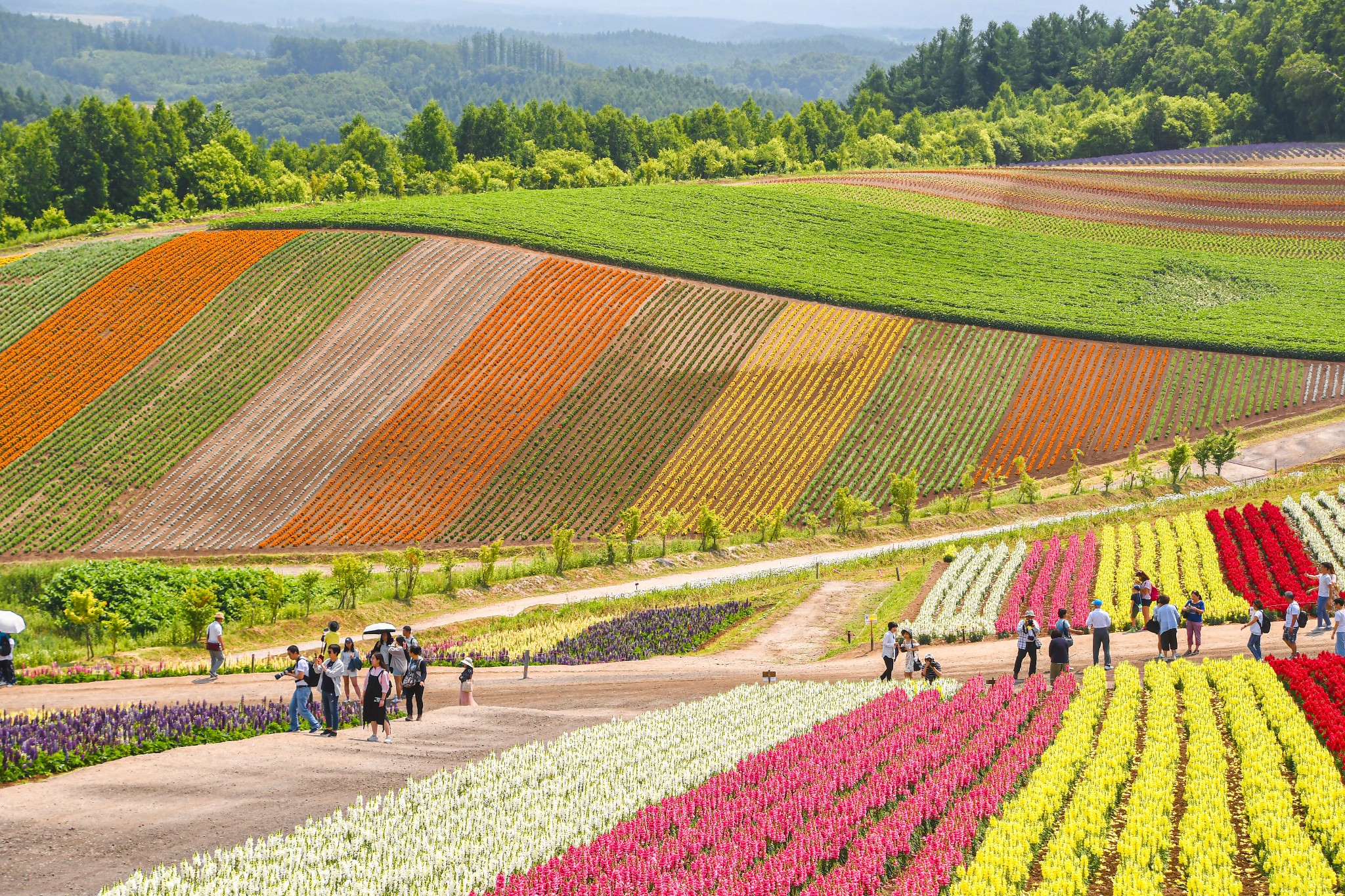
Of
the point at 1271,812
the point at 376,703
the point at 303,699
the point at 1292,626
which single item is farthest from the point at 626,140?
the point at 1271,812

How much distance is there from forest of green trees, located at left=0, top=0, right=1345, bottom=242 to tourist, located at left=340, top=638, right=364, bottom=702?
289 ft

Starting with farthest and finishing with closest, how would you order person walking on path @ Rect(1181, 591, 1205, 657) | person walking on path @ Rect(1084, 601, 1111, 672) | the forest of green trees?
the forest of green trees, person walking on path @ Rect(1181, 591, 1205, 657), person walking on path @ Rect(1084, 601, 1111, 672)

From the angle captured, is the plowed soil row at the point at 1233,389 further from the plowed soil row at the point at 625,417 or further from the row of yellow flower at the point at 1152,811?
the row of yellow flower at the point at 1152,811

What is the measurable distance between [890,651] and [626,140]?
15256 cm

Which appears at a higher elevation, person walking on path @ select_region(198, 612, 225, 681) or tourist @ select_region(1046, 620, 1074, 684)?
tourist @ select_region(1046, 620, 1074, 684)

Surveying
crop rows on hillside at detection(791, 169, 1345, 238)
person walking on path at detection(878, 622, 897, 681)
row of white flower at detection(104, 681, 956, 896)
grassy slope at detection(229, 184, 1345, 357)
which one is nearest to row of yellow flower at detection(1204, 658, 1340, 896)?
person walking on path at detection(878, 622, 897, 681)

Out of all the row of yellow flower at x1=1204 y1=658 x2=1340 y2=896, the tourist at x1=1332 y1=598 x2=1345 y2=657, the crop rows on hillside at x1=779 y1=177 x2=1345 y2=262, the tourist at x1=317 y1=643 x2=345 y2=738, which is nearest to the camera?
the row of yellow flower at x1=1204 y1=658 x2=1340 y2=896

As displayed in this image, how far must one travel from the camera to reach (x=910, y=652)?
28500 millimetres

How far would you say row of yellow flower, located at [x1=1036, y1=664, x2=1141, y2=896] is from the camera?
14992 mm

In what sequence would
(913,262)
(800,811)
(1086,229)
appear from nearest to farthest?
1. (800,811)
2. (913,262)
3. (1086,229)

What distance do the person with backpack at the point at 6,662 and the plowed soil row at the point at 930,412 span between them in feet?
121

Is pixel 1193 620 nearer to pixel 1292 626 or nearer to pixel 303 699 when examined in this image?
pixel 1292 626

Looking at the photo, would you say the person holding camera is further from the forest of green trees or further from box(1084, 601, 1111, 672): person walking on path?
the forest of green trees

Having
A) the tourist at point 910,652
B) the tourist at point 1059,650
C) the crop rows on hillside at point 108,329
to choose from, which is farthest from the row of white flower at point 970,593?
the crop rows on hillside at point 108,329
